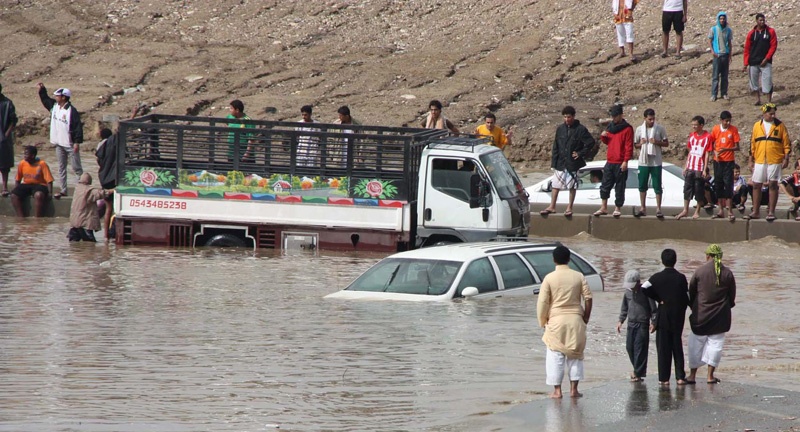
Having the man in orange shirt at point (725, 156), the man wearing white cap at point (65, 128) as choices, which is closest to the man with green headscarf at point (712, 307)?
the man in orange shirt at point (725, 156)

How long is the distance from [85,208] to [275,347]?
901 centimetres

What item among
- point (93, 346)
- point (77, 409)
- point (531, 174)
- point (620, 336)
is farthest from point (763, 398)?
point (531, 174)

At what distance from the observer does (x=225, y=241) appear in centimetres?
2053

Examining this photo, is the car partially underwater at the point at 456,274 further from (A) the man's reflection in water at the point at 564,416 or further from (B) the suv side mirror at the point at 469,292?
(A) the man's reflection in water at the point at 564,416

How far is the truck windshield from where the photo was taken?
63.7 feet

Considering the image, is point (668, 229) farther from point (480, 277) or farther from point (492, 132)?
point (480, 277)

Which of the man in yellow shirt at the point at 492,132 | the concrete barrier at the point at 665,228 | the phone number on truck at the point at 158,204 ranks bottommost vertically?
the concrete barrier at the point at 665,228

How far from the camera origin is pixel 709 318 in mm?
11805

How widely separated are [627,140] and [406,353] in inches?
390

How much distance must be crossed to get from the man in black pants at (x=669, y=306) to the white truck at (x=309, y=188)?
24.6 feet

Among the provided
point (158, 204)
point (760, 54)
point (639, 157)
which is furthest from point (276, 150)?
point (760, 54)

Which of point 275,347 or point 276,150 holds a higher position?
point 276,150

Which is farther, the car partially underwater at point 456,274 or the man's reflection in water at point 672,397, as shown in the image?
the car partially underwater at point 456,274

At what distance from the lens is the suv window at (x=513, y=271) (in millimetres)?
15469
